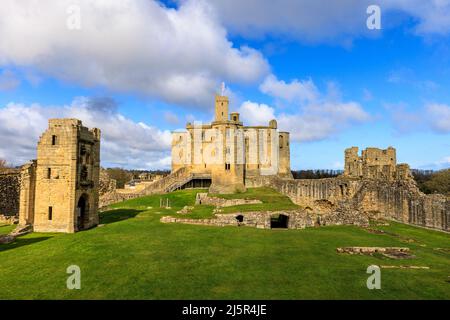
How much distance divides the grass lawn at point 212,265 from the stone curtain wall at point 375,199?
175 inches

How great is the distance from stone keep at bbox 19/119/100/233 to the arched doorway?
0.30 m

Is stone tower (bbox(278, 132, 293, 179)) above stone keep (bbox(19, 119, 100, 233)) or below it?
above

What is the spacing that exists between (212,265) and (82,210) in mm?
15361

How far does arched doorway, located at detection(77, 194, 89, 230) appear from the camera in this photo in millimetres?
23750

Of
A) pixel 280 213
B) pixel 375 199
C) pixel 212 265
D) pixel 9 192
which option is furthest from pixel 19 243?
pixel 375 199

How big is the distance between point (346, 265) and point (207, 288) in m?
6.28

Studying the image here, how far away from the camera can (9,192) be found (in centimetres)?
3844

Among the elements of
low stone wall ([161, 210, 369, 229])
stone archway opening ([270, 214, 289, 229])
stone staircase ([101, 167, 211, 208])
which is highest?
stone staircase ([101, 167, 211, 208])

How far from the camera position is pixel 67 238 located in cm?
1933

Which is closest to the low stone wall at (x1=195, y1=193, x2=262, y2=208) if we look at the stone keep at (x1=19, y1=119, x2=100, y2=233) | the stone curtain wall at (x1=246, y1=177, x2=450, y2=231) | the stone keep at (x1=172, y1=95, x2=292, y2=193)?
the stone curtain wall at (x1=246, y1=177, x2=450, y2=231)

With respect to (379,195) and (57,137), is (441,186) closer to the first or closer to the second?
(379,195)

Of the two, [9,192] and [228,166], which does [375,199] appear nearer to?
[228,166]

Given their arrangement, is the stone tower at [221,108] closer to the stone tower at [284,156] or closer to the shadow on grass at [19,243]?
the stone tower at [284,156]

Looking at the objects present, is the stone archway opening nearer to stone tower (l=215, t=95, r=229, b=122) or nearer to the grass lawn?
the grass lawn
